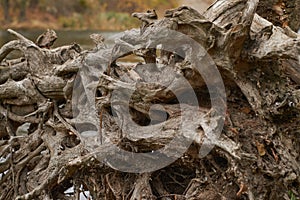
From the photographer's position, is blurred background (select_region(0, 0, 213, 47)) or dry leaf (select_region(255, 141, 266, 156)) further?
blurred background (select_region(0, 0, 213, 47))

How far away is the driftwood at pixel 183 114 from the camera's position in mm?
2867

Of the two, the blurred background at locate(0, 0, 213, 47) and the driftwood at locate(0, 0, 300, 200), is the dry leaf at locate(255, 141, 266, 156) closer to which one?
the driftwood at locate(0, 0, 300, 200)

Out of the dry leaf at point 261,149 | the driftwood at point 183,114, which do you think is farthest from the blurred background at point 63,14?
the dry leaf at point 261,149

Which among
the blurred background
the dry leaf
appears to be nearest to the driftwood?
the dry leaf

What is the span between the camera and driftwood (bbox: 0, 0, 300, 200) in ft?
9.41

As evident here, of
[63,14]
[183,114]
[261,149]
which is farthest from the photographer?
[63,14]

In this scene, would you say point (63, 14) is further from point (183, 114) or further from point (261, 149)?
point (261, 149)

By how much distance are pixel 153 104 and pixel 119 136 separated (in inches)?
9.7

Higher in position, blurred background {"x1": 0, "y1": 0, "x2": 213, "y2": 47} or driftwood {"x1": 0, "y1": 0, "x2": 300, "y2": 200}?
driftwood {"x1": 0, "y1": 0, "x2": 300, "y2": 200}

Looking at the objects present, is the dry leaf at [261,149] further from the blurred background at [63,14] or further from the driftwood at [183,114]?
the blurred background at [63,14]

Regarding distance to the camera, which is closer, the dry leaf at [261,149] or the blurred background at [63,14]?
the dry leaf at [261,149]

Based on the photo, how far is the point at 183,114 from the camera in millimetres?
3031

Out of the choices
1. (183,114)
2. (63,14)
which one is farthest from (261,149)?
(63,14)

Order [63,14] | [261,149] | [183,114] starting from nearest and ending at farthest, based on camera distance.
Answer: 1. [261,149]
2. [183,114]
3. [63,14]
